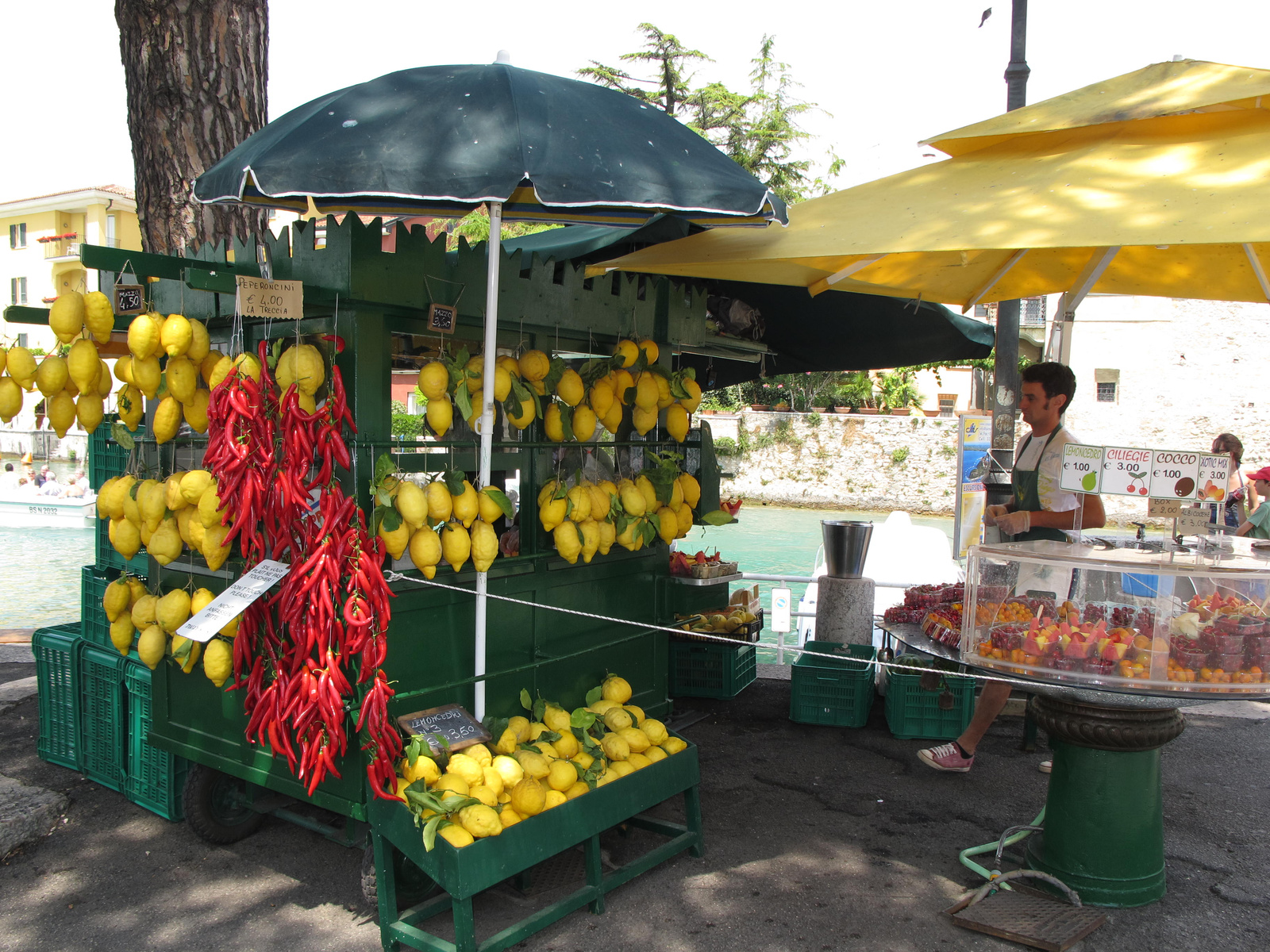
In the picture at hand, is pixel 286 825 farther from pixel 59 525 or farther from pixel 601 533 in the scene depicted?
pixel 59 525

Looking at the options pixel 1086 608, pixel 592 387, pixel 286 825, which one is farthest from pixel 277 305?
pixel 1086 608

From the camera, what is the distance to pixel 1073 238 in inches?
105

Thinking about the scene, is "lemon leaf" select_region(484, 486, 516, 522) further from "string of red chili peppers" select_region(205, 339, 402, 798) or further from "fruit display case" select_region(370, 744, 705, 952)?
"fruit display case" select_region(370, 744, 705, 952)

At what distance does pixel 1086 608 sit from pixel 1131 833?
3.26 ft

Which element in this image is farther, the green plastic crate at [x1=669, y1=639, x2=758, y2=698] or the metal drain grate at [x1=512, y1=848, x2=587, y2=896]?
the green plastic crate at [x1=669, y1=639, x2=758, y2=698]

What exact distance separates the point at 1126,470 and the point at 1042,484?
1060 millimetres

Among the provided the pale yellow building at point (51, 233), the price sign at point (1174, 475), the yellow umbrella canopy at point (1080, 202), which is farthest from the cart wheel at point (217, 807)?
the pale yellow building at point (51, 233)

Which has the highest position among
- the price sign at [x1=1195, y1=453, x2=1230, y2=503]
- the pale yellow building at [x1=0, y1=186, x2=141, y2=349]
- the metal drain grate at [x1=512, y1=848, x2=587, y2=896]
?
the pale yellow building at [x1=0, y1=186, x2=141, y2=349]

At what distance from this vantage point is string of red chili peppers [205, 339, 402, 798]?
2771 mm

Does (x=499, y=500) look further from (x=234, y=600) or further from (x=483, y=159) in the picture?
(x=483, y=159)

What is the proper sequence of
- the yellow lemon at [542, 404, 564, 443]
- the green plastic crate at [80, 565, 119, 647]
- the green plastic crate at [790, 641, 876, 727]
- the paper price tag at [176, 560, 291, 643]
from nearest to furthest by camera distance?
the paper price tag at [176, 560, 291, 643] → the yellow lemon at [542, 404, 564, 443] → the green plastic crate at [80, 565, 119, 647] → the green plastic crate at [790, 641, 876, 727]

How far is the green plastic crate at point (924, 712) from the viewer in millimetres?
4977

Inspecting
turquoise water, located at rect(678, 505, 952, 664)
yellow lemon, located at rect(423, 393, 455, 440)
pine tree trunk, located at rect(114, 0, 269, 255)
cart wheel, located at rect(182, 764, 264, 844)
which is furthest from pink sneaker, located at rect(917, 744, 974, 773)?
turquoise water, located at rect(678, 505, 952, 664)

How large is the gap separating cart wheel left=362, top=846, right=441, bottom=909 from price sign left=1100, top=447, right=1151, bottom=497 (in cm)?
264
